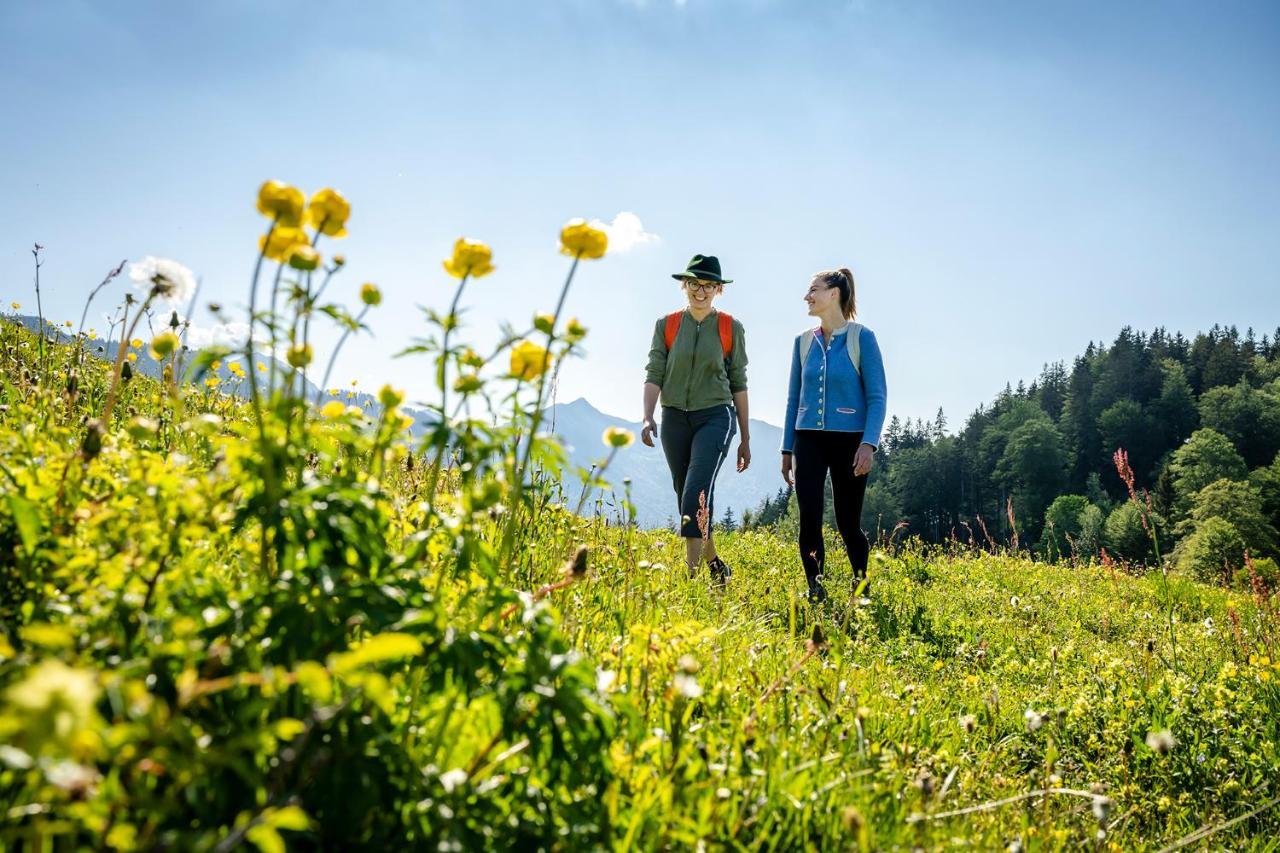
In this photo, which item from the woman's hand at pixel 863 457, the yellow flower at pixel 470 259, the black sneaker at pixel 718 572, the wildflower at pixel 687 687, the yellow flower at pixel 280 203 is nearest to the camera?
the yellow flower at pixel 280 203

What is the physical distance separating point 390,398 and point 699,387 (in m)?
4.38

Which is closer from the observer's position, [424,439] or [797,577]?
[424,439]

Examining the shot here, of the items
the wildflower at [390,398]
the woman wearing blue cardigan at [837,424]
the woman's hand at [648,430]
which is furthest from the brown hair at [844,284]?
the wildflower at [390,398]

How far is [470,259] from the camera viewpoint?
5.64ft

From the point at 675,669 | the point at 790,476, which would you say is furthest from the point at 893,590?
the point at 675,669

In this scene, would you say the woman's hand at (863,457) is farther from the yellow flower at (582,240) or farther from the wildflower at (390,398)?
the wildflower at (390,398)

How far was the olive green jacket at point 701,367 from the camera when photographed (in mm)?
5895

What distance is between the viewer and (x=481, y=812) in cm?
132

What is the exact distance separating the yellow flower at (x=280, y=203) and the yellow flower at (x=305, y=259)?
56 mm

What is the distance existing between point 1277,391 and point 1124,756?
317 ft

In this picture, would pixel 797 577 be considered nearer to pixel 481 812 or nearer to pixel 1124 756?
pixel 1124 756

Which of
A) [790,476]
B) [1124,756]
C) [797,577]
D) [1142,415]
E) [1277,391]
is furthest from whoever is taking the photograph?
[1142,415]

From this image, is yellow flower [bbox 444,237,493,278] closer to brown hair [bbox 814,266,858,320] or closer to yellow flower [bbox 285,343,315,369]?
yellow flower [bbox 285,343,315,369]

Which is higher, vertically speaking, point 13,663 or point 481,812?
point 13,663
